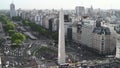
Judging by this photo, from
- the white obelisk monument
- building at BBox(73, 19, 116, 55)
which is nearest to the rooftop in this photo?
building at BBox(73, 19, 116, 55)

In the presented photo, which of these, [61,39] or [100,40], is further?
[100,40]

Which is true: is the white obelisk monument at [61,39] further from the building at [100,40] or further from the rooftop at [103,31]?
the rooftop at [103,31]

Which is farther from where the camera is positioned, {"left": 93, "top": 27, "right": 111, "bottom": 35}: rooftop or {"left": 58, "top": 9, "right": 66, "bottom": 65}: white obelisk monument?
{"left": 93, "top": 27, "right": 111, "bottom": 35}: rooftop

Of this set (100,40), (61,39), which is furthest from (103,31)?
(61,39)

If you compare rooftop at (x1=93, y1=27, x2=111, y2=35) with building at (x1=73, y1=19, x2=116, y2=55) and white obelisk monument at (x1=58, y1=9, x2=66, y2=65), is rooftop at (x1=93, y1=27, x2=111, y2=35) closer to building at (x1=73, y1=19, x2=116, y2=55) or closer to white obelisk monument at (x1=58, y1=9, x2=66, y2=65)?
building at (x1=73, y1=19, x2=116, y2=55)

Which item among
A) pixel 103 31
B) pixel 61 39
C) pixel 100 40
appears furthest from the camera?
pixel 103 31

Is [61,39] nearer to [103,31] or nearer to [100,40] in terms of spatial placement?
[100,40]

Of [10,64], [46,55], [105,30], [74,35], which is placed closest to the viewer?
[10,64]

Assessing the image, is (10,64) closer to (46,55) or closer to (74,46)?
(46,55)

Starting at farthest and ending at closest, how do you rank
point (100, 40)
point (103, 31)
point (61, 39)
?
point (103, 31) → point (100, 40) → point (61, 39)

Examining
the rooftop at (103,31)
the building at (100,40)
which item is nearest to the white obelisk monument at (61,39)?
the building at (100,40)

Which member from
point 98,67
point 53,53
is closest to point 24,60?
point 53,53
